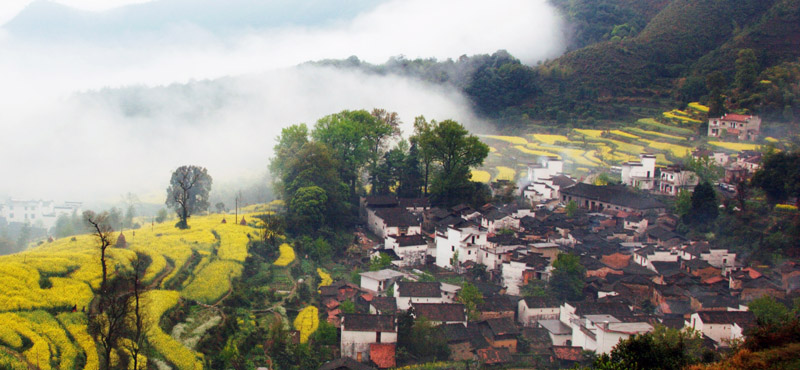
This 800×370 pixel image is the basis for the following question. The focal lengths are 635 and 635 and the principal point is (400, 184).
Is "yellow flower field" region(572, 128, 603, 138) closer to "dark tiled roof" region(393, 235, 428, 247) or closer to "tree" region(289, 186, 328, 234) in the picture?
"dark tiled roof" region(393, 235, 428, 247)

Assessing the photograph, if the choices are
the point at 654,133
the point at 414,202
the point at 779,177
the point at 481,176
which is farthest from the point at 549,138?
the point at 779,177

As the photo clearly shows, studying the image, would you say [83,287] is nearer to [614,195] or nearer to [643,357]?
[643,357]


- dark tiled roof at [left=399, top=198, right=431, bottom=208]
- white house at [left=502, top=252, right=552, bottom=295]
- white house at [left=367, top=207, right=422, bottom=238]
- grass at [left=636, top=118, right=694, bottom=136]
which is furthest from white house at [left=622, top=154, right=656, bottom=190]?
white house at [left=502, top=252, right=552, bottom=295]

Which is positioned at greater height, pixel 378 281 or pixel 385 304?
pixel 378 281

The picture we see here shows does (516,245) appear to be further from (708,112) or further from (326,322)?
(708,112)

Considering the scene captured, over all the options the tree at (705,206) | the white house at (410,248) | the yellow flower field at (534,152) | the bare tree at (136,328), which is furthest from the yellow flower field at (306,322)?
the yellow flower field at (534,152)

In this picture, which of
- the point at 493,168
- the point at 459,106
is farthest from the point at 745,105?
the point at 459,106
